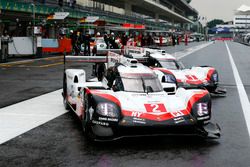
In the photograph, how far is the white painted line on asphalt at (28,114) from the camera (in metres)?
7.65

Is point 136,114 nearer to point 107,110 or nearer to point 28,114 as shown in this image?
point 107,110

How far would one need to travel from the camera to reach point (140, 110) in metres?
6.74

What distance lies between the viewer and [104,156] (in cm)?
600

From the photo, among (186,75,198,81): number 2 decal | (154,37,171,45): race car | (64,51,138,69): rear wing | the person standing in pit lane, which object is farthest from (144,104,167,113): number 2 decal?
(154,37,171,45): race car

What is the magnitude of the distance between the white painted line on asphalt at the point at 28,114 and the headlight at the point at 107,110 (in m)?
1.65

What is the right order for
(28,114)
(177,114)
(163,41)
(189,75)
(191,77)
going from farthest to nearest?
(163,41)
(189,75)
(191,77)
(28,114)
(177,114)

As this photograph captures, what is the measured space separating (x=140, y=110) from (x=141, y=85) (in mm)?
1278

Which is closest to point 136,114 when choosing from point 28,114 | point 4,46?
point 28,114

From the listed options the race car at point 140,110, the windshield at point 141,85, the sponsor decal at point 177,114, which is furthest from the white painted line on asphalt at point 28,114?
the sponsor decal at point 177,114

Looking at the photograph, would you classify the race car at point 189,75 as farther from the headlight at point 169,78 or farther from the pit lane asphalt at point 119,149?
the pit lane asphalt at point 119,149

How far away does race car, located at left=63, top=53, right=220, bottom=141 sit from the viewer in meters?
6.43

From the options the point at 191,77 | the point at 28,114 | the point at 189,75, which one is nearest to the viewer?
the point at 28,114

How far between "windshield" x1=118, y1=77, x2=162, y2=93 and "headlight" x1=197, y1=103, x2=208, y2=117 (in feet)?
3.56

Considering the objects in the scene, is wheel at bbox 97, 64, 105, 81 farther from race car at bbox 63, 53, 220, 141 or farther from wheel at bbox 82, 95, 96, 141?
wheel at bbox 82, 95, 96, 141
